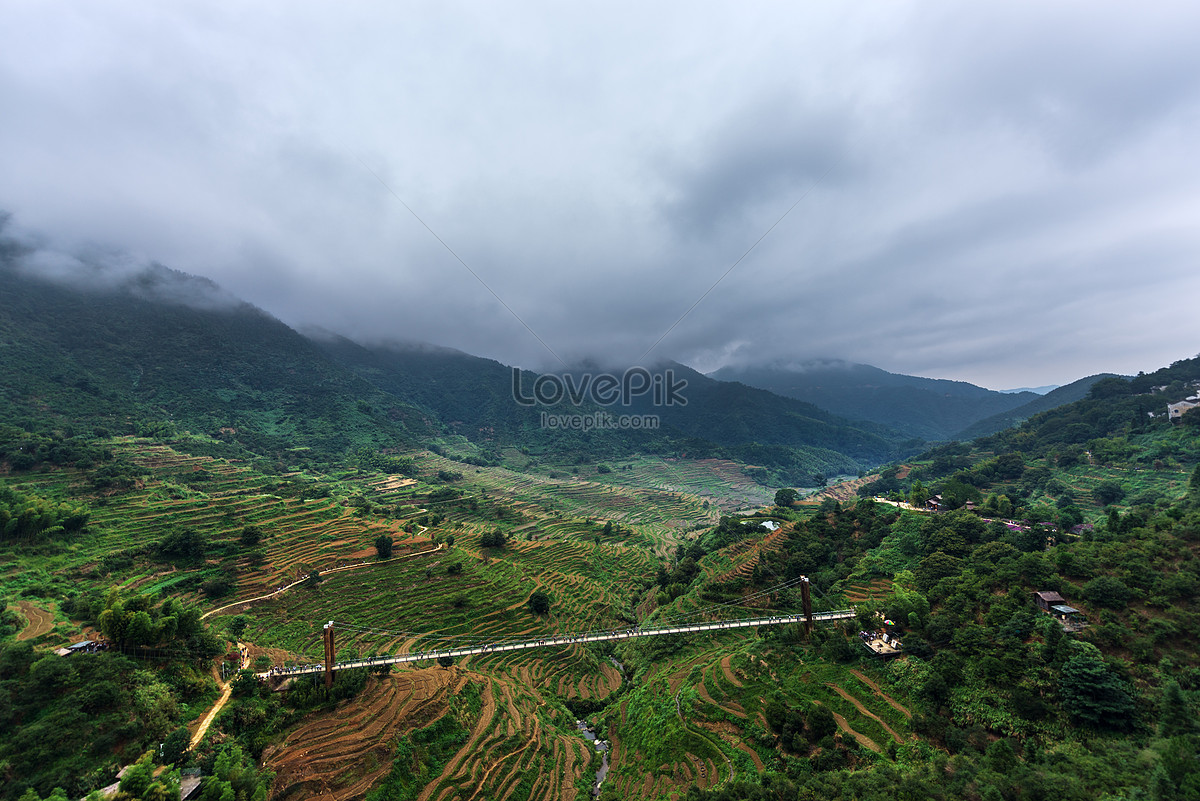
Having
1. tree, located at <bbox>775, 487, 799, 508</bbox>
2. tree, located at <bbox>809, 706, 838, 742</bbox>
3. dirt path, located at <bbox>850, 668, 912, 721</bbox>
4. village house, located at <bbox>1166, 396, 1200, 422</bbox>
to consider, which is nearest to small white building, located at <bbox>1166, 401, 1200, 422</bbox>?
village house, located at <bbox>1166, 396, 1200, 422</bbox>

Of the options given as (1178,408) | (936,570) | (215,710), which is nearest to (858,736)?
(936,570)

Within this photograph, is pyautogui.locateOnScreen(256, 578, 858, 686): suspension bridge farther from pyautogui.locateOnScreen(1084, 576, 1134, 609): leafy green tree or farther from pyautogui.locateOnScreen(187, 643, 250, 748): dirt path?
pyautogui.locateOnScreen(1084, 576, 1134, 609): leafy green tree

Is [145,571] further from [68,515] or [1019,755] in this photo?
[1019,755]

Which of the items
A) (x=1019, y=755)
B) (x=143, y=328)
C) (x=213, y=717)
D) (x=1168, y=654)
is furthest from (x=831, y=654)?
(x=143, y=328)

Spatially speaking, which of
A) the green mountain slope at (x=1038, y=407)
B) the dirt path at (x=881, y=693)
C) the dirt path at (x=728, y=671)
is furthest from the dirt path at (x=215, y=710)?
the green mountain slope at (x=1038, y=407)

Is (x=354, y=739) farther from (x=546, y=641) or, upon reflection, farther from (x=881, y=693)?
(x=881, y=693)

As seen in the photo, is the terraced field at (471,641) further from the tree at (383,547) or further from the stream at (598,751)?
the tree at (383,547)
